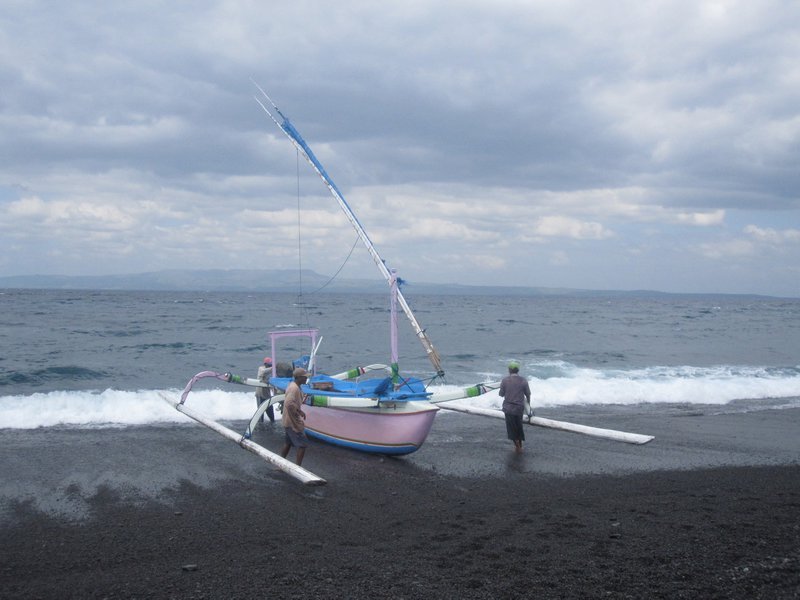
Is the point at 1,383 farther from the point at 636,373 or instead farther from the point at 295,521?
the point at 636,373

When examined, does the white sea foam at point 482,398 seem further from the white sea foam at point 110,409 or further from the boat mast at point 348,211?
the boat mast at point 348,211

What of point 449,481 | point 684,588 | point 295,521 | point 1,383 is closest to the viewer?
point 684,588

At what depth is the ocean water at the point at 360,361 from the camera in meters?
19.7

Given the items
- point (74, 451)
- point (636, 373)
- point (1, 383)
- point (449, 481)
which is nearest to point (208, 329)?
point (1, 383)

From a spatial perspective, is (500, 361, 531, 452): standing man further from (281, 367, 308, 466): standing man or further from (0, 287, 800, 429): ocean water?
(0, 287, 800, 429): ocean water

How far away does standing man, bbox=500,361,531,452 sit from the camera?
13070 millimetres

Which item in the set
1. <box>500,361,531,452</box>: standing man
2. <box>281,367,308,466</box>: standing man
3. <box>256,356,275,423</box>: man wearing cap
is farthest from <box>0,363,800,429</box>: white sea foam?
<box>500,361,531,452</box>: standing man

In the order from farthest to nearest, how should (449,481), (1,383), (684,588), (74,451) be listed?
(1,383), (74,451), (449,481), (684,588)

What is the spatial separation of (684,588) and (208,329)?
4646 cm

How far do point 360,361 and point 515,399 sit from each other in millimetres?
21846

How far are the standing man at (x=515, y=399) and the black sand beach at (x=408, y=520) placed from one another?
58 cm

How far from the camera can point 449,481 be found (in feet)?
37.5

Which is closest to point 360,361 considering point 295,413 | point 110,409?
point 110,409

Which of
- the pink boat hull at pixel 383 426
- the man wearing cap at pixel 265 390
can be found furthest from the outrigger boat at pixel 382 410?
the man wearing cap at pixel 265 390
